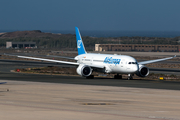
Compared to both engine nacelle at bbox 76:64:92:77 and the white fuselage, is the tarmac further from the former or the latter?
engine nacelle at bbox 76:64:92:77

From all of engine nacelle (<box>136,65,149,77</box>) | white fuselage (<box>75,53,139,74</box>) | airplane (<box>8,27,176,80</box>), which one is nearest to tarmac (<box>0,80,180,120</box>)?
white fuselage (<box>75,53,139,74</box>)

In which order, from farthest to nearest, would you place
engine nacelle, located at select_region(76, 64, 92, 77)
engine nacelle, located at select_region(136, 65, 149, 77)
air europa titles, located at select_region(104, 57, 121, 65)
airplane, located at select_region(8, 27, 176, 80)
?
engine nacelle, located at select_region(76, 64, 92, 77)
engine nacelle, located at select_region(136, 65, 149, 77)
air europa titles, located at select_region(104, 57, 121, 65)
airplane, located at select_region(8, 27, 176, 80)

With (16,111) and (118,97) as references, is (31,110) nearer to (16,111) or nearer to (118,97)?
(16,111)

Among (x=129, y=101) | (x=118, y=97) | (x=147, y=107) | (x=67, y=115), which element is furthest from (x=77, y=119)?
(x=118, y=97)

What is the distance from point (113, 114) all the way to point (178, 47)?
183 m

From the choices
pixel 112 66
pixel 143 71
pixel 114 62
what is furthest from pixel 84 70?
pixel 143 71

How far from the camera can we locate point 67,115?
21047mm

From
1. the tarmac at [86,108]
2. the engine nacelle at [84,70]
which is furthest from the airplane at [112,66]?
the tarmac at [86,108]

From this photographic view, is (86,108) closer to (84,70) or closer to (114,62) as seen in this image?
(114,62)

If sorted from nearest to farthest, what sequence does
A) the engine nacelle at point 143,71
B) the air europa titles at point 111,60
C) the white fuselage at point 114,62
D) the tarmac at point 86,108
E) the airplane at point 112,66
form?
1. the tarmac at point 86,108
2. the white fuselage at point 114,62
3. the airplane at point 112,66
4. the air europa titles at point 111,60
5. the engine nacelle at point 143,71

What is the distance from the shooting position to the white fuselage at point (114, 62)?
178 ft

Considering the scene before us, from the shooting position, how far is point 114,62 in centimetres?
5644

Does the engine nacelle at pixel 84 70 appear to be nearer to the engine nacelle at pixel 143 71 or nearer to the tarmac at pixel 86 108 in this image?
the engine nacelle at pixel 143 71

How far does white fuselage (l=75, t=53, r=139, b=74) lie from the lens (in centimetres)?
5440
